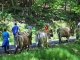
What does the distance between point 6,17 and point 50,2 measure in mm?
8294

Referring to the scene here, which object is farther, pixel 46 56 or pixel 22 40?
pixel 22 40

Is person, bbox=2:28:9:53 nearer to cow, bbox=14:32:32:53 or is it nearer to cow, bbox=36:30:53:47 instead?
cow, bbox=14:32:32:53

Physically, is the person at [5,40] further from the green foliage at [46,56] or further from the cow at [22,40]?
the green foliage at [46,56]

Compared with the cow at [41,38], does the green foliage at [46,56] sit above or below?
above

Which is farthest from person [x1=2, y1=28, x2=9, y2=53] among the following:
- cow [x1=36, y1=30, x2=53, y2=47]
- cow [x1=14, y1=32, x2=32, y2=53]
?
cow [x1=36, y1=30, x2=53, y2=47]

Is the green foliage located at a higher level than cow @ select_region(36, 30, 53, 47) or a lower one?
higher

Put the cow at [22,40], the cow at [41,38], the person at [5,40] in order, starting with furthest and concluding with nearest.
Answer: the cow at [41,38], the person at [5,40], the cow at [22,40]

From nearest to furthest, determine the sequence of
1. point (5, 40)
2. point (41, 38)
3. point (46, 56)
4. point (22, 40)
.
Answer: point (46, 56)
point (22, 40)
point (5, 40)
point (41, 38)

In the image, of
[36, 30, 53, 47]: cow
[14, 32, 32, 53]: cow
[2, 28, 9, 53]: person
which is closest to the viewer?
[14, 32, 32, 53]: cow

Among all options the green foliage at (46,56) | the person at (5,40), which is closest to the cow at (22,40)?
the person at (5,40)

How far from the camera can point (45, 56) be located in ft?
46.5

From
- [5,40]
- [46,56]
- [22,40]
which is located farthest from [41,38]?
[46,56]

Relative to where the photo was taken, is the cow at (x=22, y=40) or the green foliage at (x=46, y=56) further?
the cow at (x=22, y=40)

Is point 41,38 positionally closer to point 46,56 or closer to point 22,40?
point 22,40
